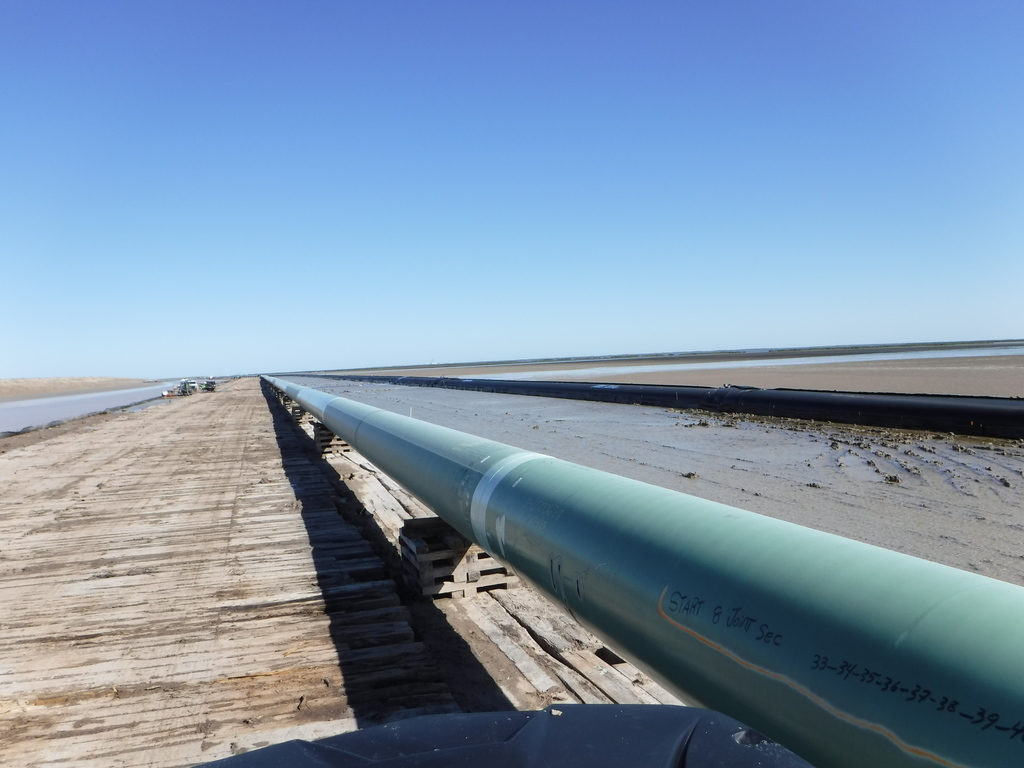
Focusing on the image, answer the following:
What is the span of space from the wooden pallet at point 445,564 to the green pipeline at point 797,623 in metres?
2.12

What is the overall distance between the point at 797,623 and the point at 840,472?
8427mm

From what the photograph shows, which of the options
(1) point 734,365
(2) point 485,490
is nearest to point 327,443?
(2) point 485,490

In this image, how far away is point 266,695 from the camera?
3674 mm

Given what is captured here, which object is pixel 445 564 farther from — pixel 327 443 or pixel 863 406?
pixel 863 406

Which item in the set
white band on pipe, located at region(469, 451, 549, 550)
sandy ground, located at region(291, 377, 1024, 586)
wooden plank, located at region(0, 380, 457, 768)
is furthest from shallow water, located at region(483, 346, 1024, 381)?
white band on pipe, located at region(469, 451, 549, 550)

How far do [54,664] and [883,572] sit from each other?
492 centimetres

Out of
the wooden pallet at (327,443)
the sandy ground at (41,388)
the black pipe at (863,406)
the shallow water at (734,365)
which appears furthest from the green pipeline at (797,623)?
the sandy ground at (41,388)

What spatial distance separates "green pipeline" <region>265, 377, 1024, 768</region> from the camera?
53.8 inches

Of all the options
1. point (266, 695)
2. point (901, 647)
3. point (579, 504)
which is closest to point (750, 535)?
point (901, 647)

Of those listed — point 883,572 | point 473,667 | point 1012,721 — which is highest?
point 883,572

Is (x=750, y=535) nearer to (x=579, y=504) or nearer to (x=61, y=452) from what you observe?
(x=579, y=504)

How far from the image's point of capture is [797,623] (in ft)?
5.59

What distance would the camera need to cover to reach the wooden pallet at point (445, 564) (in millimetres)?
4977

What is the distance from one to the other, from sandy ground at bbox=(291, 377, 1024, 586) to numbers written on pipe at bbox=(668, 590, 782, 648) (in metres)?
4.20
